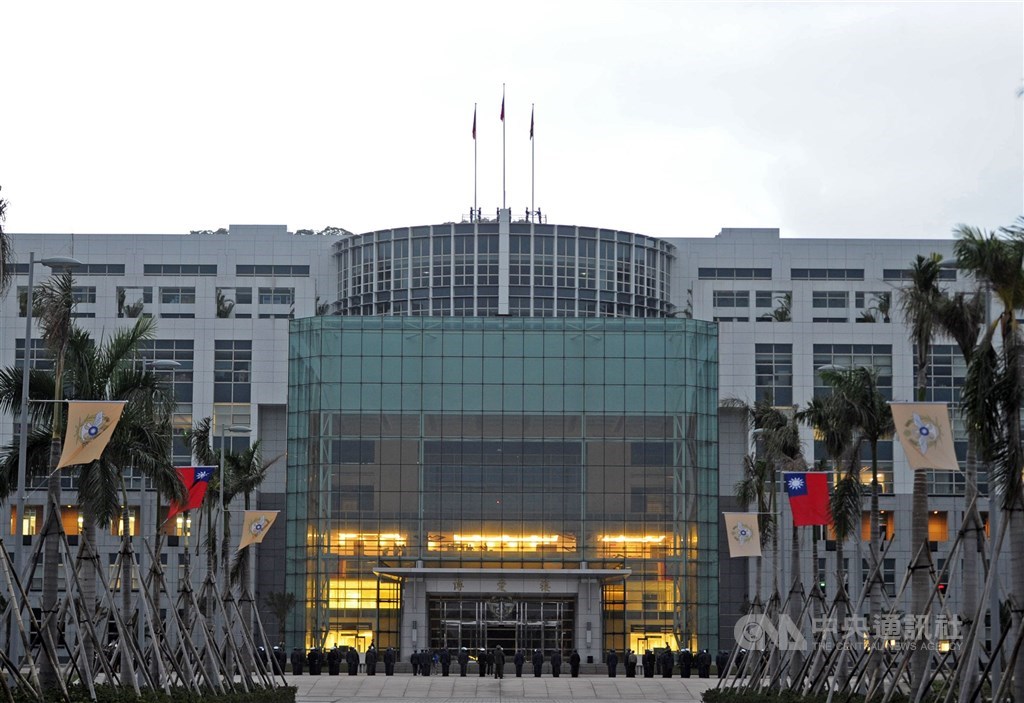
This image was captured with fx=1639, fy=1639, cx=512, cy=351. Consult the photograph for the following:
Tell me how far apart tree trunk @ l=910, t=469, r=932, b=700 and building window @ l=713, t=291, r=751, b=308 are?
77432 millimetres

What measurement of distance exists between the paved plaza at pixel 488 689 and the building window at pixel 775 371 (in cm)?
3220

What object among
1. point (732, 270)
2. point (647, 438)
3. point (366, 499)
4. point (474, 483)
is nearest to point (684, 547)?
point (647, 438)

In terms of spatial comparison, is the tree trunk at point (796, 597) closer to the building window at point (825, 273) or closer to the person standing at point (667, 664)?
the person standing at point (667, 664)

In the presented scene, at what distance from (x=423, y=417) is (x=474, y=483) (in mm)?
4899

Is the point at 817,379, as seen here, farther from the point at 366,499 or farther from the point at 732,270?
the point at 366,499

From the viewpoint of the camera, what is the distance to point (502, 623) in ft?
307

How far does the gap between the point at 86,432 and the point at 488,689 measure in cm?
3725

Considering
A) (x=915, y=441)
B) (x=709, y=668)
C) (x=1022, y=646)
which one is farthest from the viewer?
(x=709, y=668)

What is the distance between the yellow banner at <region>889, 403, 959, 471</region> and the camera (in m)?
35.7

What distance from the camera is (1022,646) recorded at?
104 ft

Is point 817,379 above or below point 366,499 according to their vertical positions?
above

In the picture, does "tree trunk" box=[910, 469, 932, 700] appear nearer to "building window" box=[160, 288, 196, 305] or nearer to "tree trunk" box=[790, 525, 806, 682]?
"tree trunk" box=[790, 525, 806, 682]

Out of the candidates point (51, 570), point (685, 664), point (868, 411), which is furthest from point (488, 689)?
point (51, 570)

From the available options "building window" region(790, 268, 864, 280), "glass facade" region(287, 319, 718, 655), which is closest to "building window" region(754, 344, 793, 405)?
"glass facade" region(287, 319, 718, 655)
